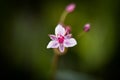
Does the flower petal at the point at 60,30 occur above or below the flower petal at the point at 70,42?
above

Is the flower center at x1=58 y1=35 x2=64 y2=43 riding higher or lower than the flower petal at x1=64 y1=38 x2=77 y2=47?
higher

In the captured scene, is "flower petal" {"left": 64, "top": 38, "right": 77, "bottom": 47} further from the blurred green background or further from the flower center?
the blurred green background

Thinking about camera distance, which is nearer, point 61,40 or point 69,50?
point 61,40

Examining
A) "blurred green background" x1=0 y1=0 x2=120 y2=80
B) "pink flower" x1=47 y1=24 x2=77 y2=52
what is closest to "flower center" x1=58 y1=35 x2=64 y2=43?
"pink flower" x1=47 y1=24 x2=77 y2=52

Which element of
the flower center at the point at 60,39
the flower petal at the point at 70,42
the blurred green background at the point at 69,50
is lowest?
the flower petal at the point at 70,42

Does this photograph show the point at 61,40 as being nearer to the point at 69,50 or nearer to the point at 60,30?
the point at 60,30

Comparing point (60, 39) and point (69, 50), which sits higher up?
point (69, 50)

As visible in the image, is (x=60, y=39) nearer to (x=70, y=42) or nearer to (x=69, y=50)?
(x=70, y=42)

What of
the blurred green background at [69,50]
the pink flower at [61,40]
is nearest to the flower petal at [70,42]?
the pink flower at [61,40]

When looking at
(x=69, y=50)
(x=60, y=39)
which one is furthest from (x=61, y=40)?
(x=69, y=50)

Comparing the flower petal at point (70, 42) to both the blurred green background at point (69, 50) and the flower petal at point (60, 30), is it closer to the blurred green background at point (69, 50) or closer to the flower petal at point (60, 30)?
the flower petal at point (60, 30)
